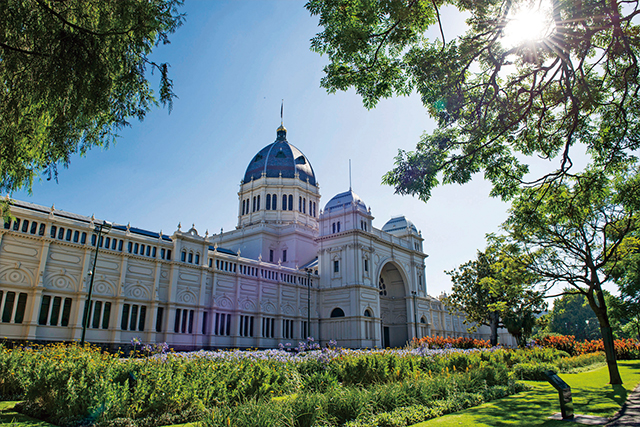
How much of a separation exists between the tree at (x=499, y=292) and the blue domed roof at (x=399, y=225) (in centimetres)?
1836

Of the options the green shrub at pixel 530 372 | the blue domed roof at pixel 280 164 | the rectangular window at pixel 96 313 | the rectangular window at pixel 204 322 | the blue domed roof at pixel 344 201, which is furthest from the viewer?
the blue domed roof at pixel 280 164

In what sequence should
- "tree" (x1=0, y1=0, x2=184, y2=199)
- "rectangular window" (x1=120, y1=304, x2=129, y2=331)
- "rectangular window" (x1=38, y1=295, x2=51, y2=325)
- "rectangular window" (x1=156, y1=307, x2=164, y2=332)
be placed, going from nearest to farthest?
"tree" (x1=0, y1=0, x2=184, y2=199) < "rectangular window" (x1=38, y1=295, x2=51, y2=325) < "rectangular window" (x1=120, y1=304, x2=129, y2=331) < "rectangular window" (x1=156, y1=307, x2=164, y2=332)

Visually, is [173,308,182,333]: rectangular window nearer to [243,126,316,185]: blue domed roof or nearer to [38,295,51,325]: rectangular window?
[38,295,51,325]: rectangular window

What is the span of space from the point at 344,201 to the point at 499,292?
32.5 meters

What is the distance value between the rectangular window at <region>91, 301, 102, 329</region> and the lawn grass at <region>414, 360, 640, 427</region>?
27836 millimetres

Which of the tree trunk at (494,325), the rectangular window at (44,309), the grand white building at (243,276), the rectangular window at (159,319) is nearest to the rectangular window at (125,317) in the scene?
the grand white building at (243,276)

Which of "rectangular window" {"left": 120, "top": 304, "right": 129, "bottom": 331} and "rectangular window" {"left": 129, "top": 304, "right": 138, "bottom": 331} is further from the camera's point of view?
"rectangular window" {"left": 129, "top": 304, "right": 138, "bottom": 331}

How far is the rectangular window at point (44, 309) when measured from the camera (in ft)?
89.9

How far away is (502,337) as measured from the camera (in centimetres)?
7781

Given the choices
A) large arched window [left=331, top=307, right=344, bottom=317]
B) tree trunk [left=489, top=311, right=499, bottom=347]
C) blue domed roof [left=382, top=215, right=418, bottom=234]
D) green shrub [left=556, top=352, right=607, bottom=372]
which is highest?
→ blue domed roof [left=382, top=215, right=418, bottom=234]

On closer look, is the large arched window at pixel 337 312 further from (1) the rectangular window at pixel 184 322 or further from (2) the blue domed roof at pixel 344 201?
(1) the rectangular window at pixel 184 322

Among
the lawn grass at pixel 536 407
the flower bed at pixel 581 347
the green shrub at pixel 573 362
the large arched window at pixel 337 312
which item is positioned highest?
the large arched window at pixel 337 312

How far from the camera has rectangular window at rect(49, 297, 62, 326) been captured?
27828 mm

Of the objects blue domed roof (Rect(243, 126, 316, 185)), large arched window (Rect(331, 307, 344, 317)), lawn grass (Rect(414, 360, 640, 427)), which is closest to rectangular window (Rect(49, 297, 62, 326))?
lawn grass (Rect(414, 360, 640, 427))
